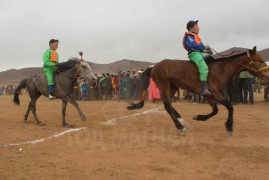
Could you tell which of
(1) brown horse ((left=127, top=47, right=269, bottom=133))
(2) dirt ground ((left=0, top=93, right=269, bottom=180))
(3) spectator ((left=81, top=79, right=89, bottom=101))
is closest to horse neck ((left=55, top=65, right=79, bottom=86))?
(2) dirt ground ((left=0, top=93, right=269, bottom=180))

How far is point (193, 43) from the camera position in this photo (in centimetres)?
841

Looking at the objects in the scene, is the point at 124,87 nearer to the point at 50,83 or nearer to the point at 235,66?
the point at 50,83

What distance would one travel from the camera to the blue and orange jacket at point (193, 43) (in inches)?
330

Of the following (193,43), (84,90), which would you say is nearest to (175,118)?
(193,43)

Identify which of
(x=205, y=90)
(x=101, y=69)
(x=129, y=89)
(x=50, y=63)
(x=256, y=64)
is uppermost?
(x=101, y=69)

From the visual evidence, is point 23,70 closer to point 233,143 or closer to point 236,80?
point 236,80

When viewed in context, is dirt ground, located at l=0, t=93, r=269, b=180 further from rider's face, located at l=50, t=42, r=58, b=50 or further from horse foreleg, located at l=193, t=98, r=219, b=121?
rider's face, located at l=50, t=42, r=58, b=50

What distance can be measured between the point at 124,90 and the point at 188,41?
1368 centimetres

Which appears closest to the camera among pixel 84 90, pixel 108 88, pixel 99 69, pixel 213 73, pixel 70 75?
pixel 213 73

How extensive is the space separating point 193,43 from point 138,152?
3474 millimetres

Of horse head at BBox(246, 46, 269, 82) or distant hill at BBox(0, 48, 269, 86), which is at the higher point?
distant hill at BBox(0, 48, 269, 86)

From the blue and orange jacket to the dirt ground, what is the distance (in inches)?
82.7

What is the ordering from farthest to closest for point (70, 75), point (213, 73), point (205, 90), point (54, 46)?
point (54, 46) < point (70, 75) < point (213, 73) < point (205, 90)

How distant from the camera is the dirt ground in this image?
5.00m
